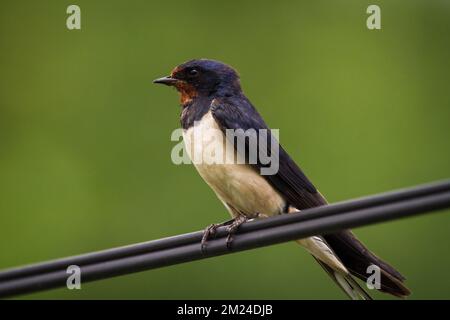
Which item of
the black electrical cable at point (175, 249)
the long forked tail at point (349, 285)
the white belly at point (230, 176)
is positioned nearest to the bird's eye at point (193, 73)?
the white belly at point (230, 176)

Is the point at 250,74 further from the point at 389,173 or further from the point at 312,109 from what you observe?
the point at 389,173

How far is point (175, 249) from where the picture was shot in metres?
3.02

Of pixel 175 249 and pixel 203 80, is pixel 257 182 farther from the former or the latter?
pixel 175 249

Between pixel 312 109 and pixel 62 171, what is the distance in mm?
1790

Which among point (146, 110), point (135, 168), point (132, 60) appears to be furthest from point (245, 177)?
point (132, 60)

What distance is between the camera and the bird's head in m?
4.43

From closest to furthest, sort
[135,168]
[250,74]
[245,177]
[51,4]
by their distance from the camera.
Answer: [245,177], [135,168], [250,74], [51,4]

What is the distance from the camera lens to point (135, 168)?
630cm

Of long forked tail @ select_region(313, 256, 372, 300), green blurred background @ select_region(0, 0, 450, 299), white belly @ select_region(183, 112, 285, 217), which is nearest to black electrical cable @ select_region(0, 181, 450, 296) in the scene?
white belly @ select_region(183, 112, 285, 217)

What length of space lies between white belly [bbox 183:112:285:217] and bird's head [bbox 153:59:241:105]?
33 cm

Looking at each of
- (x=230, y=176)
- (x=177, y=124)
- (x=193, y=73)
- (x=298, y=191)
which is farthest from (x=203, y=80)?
(x=177, y=124)

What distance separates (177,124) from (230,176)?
7.78 ft

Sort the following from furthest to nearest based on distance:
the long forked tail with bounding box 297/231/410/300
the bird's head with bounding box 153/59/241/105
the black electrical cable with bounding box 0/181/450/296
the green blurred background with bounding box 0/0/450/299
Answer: the green blurred background with bounding box 0/0/450/299 → the bird's head with bounding box 153/59/241/105 → the long forked tail with bounding box 297/231/410/300 → the black electrical cable with bounding box 0/181/450/296

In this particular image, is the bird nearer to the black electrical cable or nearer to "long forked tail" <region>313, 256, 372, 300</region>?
"long forked tail" <region>313, 256, 372, 300</region>
